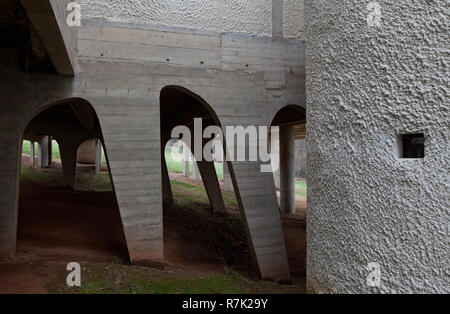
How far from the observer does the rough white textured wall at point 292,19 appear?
9.78 m

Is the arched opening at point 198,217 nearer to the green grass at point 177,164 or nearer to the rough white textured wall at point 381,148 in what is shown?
the rough white textured wall at point 381,148

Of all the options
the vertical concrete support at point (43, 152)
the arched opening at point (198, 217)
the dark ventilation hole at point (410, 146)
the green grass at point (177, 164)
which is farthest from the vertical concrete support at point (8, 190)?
the green grass at point (177, 164)

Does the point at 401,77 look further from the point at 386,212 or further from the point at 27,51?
the point at 27,51

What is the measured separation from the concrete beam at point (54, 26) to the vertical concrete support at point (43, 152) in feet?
75.8

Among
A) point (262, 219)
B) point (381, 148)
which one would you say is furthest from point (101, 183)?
point (381, 148)

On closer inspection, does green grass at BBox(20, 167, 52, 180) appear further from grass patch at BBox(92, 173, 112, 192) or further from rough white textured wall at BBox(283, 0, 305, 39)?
rough white textured wall at BBox(283, 0, 305, 39)

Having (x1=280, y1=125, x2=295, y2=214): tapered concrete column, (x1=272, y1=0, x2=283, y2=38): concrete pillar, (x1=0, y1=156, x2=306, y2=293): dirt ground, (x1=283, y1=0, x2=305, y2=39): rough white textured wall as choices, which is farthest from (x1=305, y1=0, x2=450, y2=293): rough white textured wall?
(x1=280, y1=125, x2=295, y2=214): tapered concrete column

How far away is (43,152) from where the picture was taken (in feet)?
93.2

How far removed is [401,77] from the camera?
302cm

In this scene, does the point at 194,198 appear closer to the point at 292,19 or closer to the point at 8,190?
the point at 292,19

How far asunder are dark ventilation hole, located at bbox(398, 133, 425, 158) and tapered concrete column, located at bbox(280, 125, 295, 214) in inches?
622

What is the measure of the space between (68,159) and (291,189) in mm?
12076

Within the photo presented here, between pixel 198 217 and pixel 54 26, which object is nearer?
pixel 54 26

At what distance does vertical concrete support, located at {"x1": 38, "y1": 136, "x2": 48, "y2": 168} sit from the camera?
2814cm
